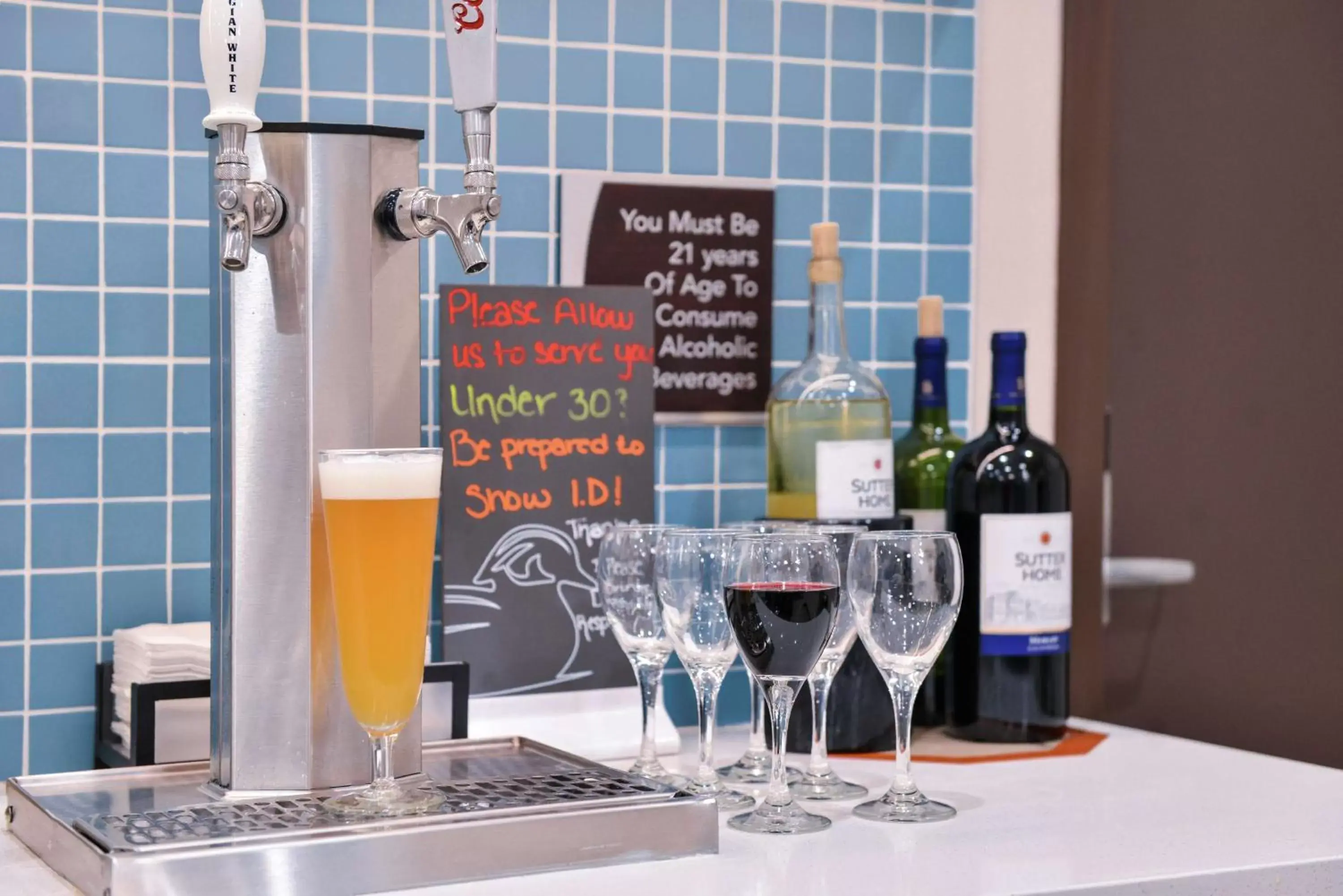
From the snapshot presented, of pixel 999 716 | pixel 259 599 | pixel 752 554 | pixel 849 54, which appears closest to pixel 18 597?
pixel 259 599

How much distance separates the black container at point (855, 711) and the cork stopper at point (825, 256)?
9.9 inches

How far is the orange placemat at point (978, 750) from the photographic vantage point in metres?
1.40

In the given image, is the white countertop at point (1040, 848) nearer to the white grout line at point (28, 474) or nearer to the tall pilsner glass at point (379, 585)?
the tall pilsner glass at point (379, 585)

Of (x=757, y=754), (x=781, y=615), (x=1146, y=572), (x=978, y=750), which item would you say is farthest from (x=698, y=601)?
(x=1146, y=572)

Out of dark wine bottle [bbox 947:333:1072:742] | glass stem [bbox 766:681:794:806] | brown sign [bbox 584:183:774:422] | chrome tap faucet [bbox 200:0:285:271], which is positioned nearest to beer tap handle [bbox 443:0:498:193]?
chrome tap faucet [bbox 200:0:285:271]

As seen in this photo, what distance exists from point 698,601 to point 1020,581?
39cm

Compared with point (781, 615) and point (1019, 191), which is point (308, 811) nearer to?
point (781, 615)

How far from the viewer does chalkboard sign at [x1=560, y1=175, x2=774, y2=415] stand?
156 centimetres

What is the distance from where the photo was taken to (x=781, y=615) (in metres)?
1.08

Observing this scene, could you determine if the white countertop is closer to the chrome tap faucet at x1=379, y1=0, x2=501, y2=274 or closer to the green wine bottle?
the green wine bottle

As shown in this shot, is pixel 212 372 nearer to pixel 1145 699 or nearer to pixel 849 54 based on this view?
pixel 849 54

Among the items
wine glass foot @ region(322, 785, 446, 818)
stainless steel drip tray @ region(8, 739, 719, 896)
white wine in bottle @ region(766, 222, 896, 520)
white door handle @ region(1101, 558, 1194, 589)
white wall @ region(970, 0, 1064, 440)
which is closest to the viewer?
stainless steel drip tray @ region(8, 739, 719, 896)

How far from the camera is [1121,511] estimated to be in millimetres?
2133

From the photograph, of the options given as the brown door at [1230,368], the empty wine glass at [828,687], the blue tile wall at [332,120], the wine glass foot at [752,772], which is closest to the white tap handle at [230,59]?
the blue tile wall at [332,120]
